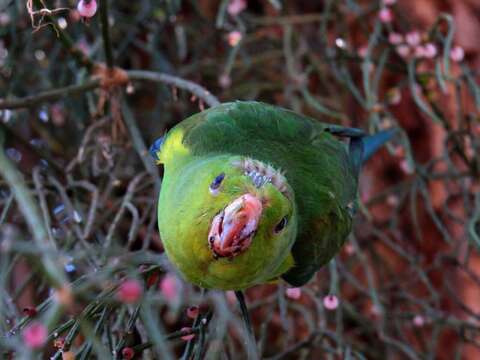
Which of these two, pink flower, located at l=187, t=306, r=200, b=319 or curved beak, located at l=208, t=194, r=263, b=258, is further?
pink flower, located at l=187, t=306, r=200, b=319

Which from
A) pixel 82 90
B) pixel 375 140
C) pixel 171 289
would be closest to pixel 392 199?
pixel 375 140

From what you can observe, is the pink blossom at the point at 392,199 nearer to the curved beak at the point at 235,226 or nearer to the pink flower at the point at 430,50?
the pink flower at the point at 430,50

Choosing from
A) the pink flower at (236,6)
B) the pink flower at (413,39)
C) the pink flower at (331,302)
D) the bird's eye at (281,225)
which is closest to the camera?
the bird's eye at (281,225)

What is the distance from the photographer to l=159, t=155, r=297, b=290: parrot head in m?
1.10

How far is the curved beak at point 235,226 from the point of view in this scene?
1075 millimetres

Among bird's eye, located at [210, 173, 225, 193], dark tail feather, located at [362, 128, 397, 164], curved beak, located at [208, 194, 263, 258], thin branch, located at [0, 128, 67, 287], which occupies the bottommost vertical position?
dark tail feather, located at [362, 128, 397, 164]

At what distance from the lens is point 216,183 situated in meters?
1.15

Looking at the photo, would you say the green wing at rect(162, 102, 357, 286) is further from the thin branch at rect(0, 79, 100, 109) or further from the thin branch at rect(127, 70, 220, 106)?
the thin branch at rect(0, 79, 100, 109)

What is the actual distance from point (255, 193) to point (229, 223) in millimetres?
79

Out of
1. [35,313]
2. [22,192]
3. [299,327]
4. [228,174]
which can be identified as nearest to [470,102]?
[299,327]

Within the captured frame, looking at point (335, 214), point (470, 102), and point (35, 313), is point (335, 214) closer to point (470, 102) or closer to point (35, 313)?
point (35, 313)

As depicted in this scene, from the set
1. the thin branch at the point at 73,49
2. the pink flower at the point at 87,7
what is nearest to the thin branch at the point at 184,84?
the thin branch at the point at 73,49

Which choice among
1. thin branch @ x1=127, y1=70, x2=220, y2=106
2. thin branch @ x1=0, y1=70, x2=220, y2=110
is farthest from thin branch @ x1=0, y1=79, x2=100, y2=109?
thin branch @ x1=127, y1=70, x2=220, y2=106

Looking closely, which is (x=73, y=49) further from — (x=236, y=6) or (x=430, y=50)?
(x=430, y=50)
